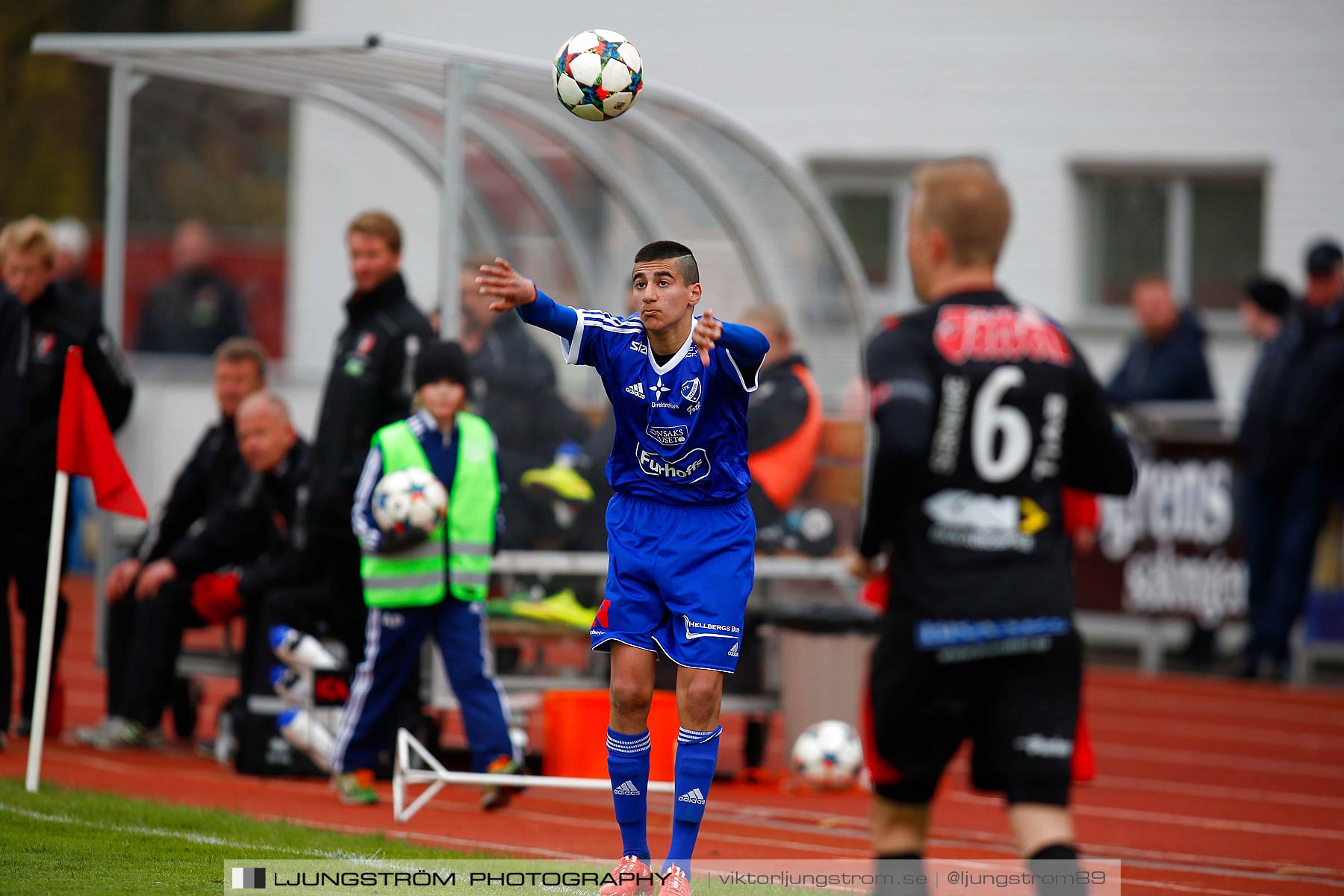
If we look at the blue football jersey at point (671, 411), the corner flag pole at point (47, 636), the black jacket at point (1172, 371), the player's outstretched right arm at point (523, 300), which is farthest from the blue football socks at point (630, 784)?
the black jacket at point (1172, 371)

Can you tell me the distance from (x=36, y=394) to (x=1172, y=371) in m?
8.98

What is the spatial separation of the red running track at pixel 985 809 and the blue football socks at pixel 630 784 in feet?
2.93

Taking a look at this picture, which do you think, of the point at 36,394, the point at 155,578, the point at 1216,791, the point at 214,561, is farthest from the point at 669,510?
the point at 1216,791

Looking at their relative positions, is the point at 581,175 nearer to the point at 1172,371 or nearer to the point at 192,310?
the point at 1172,371

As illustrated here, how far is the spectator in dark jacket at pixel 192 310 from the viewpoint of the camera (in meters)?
17.3

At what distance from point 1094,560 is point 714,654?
873 cm

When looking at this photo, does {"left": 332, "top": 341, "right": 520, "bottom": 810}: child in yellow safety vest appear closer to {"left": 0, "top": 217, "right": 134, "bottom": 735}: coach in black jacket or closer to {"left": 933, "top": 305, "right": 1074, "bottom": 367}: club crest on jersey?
{"left": 0, "top": 217, "right": 134, "bottom": 735}: coach in black jacket

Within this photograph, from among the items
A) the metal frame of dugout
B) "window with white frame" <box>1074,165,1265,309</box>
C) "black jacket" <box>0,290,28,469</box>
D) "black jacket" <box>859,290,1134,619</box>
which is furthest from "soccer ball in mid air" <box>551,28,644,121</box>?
"window with white frame" <box>1074,165,1265,309</box>

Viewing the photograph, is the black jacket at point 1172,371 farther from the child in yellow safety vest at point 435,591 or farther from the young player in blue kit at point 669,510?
the young player in blue kit at point 669,510

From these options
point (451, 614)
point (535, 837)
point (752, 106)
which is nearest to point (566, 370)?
point (451, 614)

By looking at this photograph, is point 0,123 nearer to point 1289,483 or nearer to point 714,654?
point 1289,483

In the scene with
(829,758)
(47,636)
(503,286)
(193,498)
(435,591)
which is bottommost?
(829,758)

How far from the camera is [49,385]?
31.3 feet

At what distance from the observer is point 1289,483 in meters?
13.2
